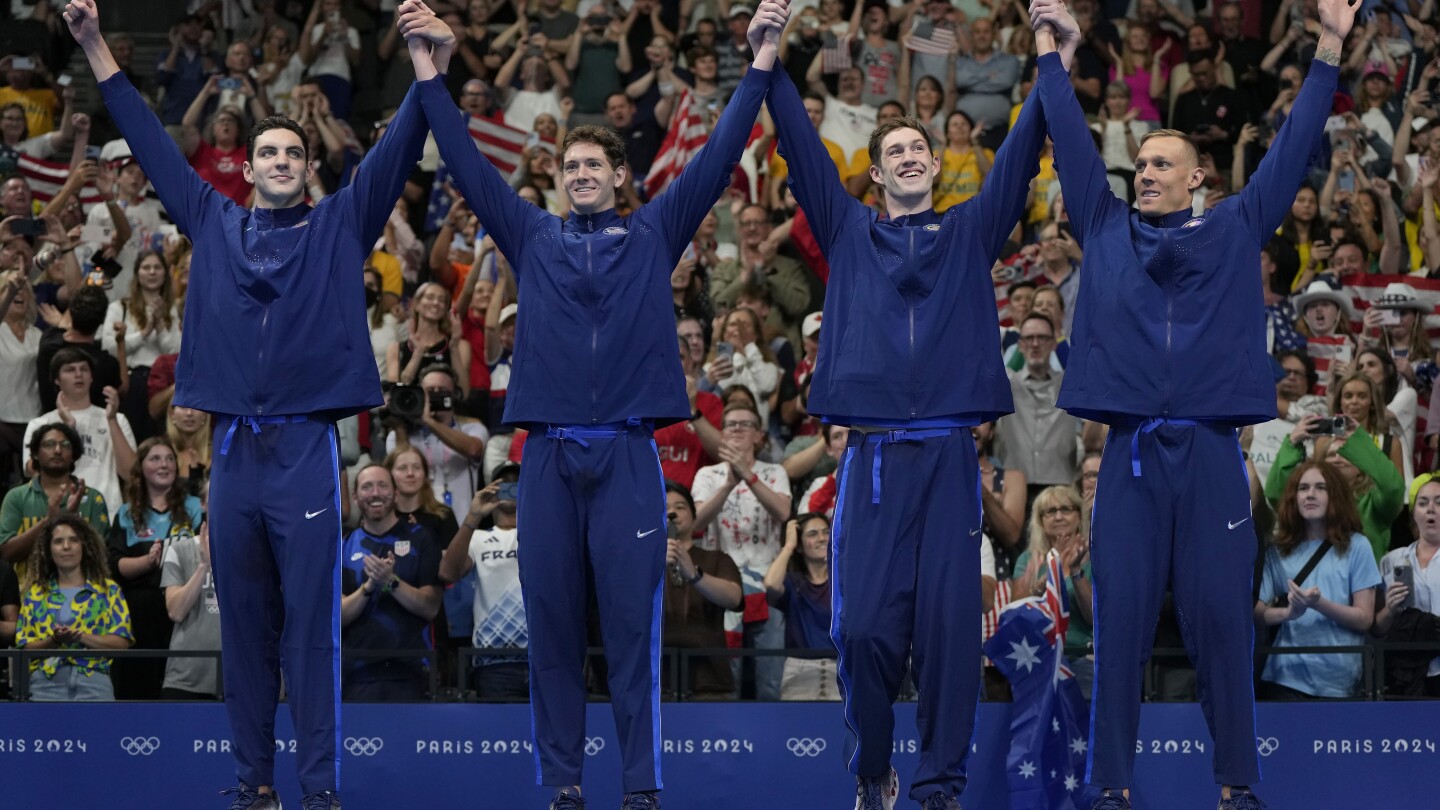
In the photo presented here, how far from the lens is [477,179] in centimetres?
696

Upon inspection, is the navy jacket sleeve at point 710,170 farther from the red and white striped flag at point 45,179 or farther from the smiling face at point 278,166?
the red and white striped flag at point 45,179

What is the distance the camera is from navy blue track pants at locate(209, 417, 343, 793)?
6.61 m

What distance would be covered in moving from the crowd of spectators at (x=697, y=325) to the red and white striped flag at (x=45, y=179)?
34 mm

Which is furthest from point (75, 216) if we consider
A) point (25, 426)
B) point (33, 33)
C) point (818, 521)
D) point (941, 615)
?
point (941, 615)

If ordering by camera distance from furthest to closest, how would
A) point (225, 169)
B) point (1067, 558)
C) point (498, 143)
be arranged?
point (498, 143) → point (225, 169) → point (1067, 558)

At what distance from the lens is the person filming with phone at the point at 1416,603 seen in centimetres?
838

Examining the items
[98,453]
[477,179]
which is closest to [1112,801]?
[477,179]

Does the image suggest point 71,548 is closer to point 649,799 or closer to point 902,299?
point 649,799

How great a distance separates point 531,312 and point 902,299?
1.30m

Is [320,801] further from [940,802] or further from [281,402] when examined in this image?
[940,802]

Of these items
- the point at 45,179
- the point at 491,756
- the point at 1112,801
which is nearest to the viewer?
the point at 1112,801

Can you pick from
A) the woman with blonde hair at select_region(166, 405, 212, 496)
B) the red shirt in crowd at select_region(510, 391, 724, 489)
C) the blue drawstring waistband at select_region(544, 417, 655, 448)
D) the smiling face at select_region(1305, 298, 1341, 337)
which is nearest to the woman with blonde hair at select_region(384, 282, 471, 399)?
the red shirt in crowd at select_region(510, 391, 724, 489)

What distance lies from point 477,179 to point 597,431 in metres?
1.04

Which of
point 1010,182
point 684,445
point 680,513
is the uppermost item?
point 1010,182
